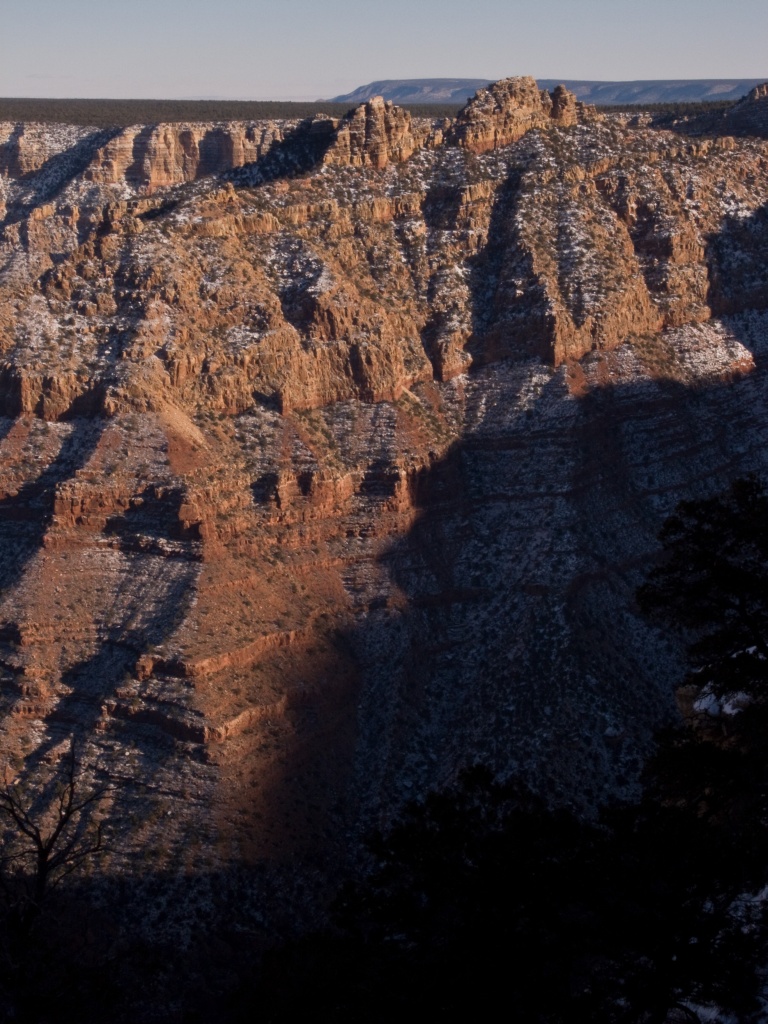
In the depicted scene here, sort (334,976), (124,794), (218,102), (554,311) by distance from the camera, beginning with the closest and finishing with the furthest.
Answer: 1. (334,976)
2. (124,794)
3. (554,311)
4. (218,102)

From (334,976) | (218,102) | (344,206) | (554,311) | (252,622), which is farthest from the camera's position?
(218,102)

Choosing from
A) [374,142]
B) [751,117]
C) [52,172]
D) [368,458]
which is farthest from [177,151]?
[368,458]

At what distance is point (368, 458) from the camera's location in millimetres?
66625

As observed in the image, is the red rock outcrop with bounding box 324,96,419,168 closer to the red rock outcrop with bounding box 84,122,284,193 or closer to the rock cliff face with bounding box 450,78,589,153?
the rock cliff face with bounding box 450,78,589,153

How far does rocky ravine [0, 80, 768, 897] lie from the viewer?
55.4 m

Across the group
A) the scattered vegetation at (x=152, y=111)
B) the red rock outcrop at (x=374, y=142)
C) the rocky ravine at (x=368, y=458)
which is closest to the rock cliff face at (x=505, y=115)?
the rocky ravine at (x=368, y=458)

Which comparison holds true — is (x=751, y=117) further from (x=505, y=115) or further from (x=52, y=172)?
(x=52, y=172)

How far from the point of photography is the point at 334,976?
30.5 metres

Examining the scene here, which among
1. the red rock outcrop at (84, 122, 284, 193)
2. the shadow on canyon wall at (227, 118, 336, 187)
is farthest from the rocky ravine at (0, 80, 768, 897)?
the red rock outcrop at (84, 122, 284, 193)

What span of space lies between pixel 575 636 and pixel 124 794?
21.5m

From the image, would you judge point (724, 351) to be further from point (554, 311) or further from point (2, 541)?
point (2, 541)

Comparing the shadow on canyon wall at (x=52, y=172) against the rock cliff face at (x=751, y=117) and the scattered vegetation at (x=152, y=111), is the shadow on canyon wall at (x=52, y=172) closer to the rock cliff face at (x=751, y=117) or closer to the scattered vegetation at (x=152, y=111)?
the scattered vegetation at (x=152, y=111)

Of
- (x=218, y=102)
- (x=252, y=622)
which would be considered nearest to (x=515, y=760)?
(x=252, y=622)

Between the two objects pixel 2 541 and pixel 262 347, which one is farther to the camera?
pixel 262 347
